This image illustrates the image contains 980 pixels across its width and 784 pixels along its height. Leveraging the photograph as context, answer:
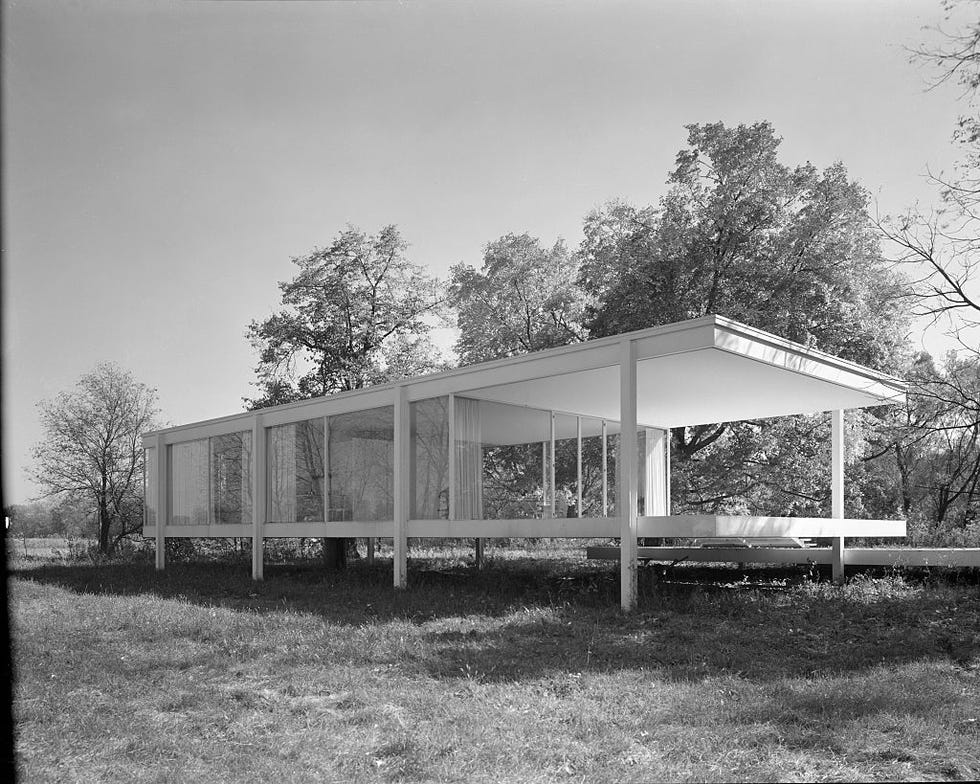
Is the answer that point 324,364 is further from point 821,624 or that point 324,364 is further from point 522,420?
point 821,624

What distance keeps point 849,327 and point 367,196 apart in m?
15.2

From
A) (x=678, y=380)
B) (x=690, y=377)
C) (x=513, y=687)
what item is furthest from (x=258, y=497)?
(x=513, y=687)

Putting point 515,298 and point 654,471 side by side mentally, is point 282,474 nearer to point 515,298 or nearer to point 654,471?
point 654,471

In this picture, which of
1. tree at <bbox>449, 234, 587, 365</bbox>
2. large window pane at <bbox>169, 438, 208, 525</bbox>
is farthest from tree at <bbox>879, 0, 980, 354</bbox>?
tree at <bbox>449, 234, 587, 365</bbox>

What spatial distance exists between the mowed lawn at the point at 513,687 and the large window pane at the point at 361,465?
7.95 feet

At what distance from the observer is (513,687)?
295 inches

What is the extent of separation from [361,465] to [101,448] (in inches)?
793

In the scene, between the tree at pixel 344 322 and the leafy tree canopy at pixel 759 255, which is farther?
the tree at pixel 344 322

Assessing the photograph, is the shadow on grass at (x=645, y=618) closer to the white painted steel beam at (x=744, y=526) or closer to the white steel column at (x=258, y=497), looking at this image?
the white painted steel beam at (x=744, y=526)

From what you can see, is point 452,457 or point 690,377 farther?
point 452,457

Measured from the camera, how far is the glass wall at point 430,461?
1462 cm

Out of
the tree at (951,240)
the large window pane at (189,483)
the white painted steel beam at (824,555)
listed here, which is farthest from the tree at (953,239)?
the large window pane at (189,483)

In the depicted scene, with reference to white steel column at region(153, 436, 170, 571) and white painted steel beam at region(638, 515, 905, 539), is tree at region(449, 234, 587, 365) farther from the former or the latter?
white painted steel beam at region(638, 515, 905, 539)

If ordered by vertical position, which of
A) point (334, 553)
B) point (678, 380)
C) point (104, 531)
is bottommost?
point (104, 531)
